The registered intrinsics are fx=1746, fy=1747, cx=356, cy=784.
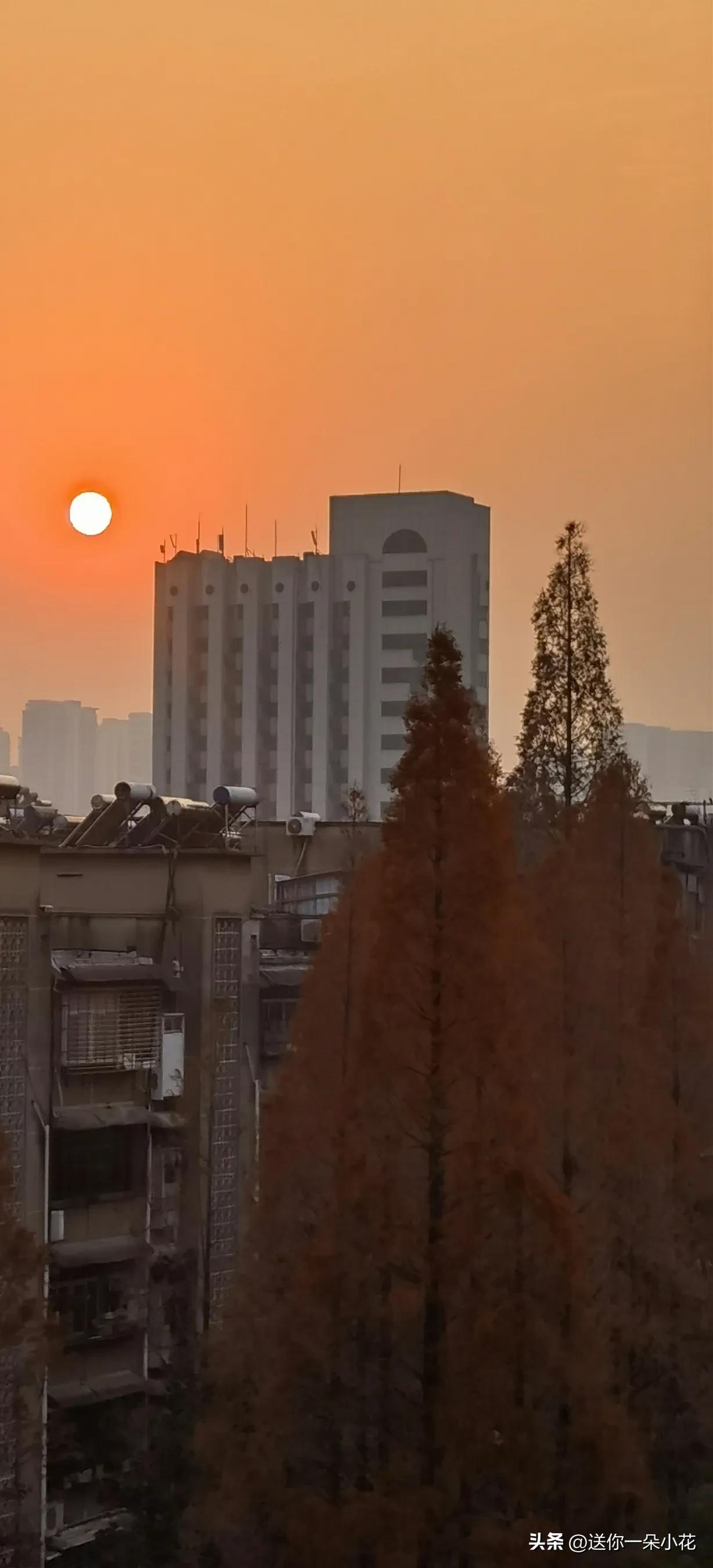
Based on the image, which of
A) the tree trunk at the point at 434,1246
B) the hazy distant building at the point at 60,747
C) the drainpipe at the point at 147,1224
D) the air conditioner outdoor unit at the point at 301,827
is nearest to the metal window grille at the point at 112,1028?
the drainpipe at the point at 147,1224

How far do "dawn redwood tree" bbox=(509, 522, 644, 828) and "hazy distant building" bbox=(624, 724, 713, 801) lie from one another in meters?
5.46

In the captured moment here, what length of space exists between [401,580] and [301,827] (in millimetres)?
20532

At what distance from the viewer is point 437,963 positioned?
4555 millimetres

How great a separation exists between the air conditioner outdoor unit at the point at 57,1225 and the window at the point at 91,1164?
44mm

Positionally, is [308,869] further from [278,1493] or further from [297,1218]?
[278,1493]

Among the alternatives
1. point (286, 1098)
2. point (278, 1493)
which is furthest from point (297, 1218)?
point (278, 1493)

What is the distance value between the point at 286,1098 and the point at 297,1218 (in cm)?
36

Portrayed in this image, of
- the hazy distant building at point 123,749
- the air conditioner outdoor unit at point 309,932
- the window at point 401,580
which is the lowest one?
the air conditioner outdoor unit at point 309,932

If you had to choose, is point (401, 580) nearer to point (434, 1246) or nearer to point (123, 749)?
point (123, 749)

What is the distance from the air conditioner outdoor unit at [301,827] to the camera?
36.0 ft

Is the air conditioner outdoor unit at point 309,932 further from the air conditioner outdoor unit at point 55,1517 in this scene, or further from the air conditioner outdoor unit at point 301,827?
the air conditioner outdoor unit at point 55,1517

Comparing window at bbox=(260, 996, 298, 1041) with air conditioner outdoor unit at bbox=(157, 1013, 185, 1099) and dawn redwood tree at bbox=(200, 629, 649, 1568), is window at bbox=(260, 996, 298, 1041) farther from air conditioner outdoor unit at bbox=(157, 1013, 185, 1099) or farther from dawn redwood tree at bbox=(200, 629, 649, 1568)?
dawn redwood tree at bbox=(200, 629, 649, 1568)

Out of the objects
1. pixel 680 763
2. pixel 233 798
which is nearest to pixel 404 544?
pixel 680 763

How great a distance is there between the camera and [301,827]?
1098 centimetres
